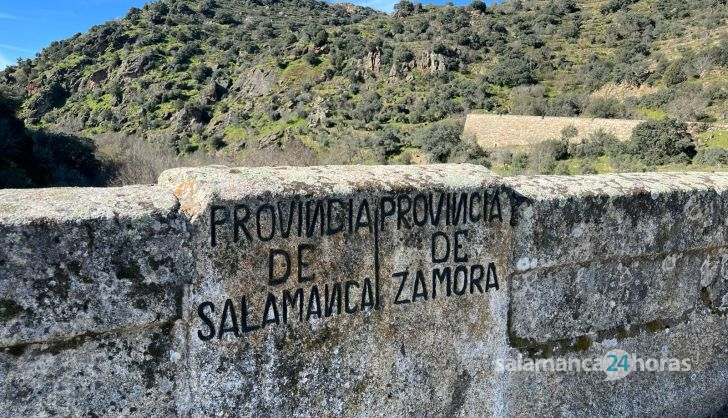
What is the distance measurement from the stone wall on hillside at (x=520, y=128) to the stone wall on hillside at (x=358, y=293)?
2916 centimetres

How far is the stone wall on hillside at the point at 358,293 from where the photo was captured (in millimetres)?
1450

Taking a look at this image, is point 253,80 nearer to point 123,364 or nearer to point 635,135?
point 635,135

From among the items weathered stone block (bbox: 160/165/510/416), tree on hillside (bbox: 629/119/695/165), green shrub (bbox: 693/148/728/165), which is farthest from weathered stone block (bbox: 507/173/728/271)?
tree on hillside (bbox: 629/119/695/165)

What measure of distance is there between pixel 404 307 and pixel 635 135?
Answer: 26687 millimetres

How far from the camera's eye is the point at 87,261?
4.66ft

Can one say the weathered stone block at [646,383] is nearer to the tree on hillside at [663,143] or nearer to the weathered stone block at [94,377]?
the weathered stone block at [94,377]

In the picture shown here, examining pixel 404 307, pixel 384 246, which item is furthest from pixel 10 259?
pixel 404 307

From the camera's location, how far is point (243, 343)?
1.63 metres

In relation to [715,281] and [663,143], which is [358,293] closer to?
[715,281]

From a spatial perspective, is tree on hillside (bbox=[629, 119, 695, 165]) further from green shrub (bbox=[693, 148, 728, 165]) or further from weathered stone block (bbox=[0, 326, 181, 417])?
weathered stone block (bbox=[0, 326, 181, 417])

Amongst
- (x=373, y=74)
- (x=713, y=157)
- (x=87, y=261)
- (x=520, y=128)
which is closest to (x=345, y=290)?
(x=87, y=261)

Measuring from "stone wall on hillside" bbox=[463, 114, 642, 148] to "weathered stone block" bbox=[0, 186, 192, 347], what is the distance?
3070 cm

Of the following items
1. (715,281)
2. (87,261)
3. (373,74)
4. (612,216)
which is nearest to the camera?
(87,261)

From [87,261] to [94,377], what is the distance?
380 millimetres
